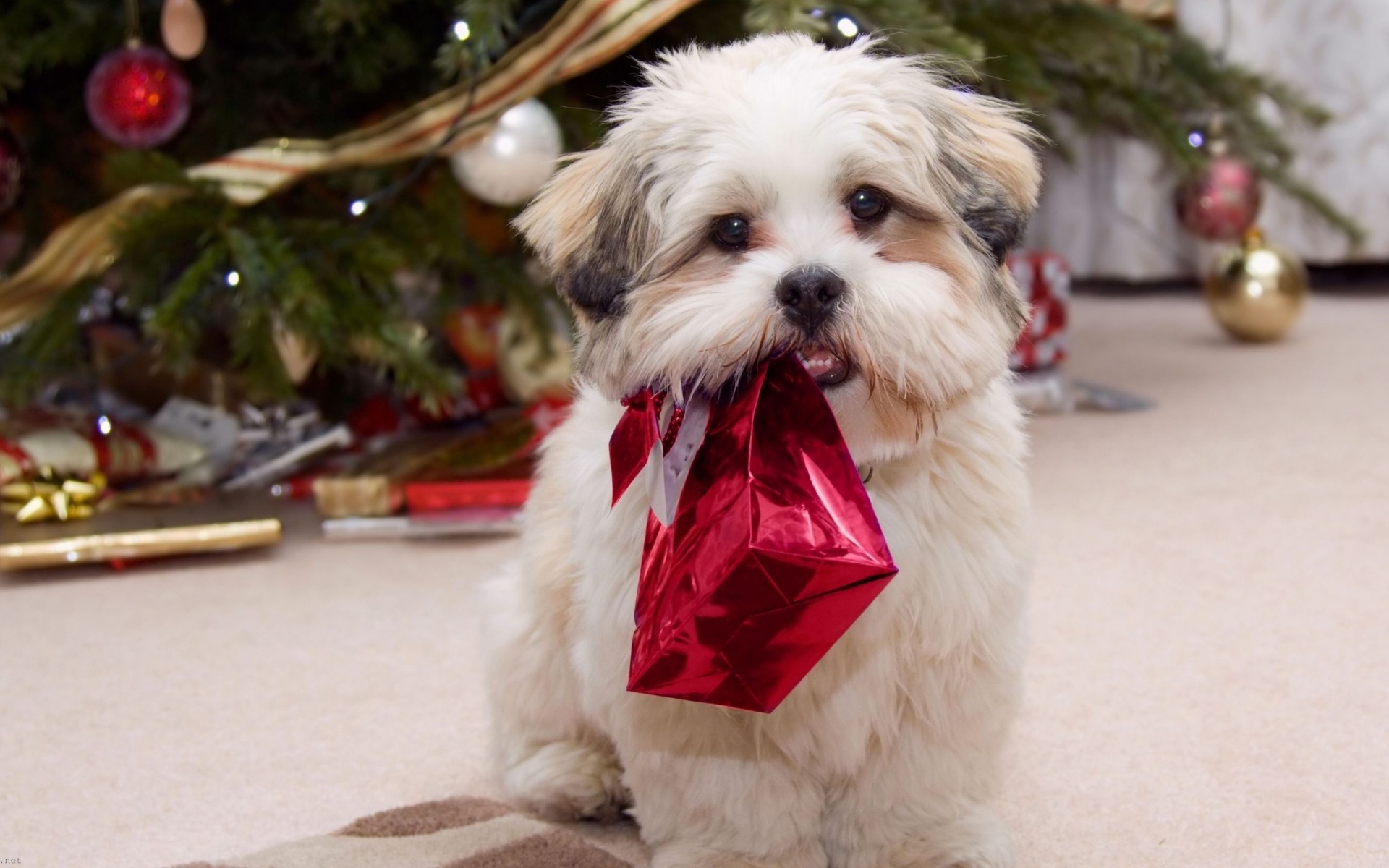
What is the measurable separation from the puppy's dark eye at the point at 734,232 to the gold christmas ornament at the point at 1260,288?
270 centimetres

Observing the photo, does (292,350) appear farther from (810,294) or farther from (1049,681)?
(810,294)

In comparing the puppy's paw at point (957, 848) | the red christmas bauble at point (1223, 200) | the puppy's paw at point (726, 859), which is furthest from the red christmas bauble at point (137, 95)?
the red christmas bauble at point (1223, 200)

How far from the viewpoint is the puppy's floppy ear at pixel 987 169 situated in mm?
1109

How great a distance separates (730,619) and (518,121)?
1.33 m

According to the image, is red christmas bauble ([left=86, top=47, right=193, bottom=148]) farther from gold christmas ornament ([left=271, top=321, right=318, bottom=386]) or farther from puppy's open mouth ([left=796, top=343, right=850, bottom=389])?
puppy's open mouth ([left=796, top=343, right=850, bottom=389])

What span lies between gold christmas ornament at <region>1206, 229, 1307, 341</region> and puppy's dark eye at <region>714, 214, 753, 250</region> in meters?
2.70

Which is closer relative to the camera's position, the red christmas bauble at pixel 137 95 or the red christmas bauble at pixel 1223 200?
the red christmas bauble at pixel 137 95

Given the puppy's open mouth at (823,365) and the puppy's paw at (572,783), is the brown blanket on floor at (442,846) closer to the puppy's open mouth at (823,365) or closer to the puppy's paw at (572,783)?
the puppy's paw at (572,783)

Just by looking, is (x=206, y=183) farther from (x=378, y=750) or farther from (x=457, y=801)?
(x=457, y=801)

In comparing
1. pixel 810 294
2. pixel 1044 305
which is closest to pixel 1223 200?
pixel 1044 305

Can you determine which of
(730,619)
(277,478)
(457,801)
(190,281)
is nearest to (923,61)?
(730,619)

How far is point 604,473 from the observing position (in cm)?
121

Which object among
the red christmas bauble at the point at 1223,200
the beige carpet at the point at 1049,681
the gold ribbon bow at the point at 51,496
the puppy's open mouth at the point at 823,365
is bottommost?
the beige carpet at the point at 1049,681

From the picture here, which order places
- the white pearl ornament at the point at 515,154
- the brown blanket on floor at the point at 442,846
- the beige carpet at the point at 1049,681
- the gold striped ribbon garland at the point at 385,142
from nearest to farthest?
the brown blanket on floor at the point at 442,846 → the beige carpet at the point at 1049,681 → the gold striped ribbon garland at the point at 385,142 → the white pearl ornament at the point at 515,154
